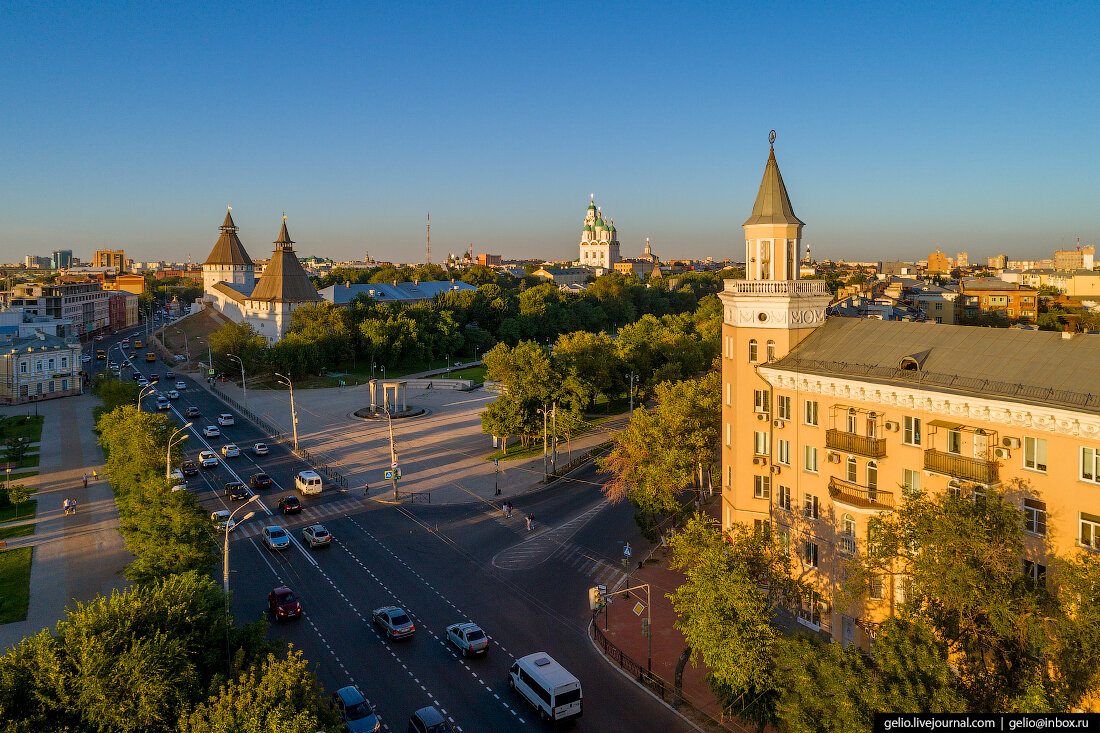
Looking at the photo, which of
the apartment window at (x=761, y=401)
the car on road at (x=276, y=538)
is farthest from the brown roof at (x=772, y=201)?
the car on road at (x=276, y=538)

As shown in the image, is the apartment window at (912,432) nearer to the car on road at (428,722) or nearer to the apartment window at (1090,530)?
the apartment window at (1090,530)

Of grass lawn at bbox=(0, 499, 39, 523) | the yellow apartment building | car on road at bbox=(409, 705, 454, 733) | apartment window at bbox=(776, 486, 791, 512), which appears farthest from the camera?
grass lawn at bbox=(0, 499, 39, 523)

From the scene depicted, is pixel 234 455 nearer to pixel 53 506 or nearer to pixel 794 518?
pixel 53 506

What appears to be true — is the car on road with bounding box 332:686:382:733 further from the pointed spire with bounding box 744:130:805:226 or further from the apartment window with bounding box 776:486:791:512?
the pointed spire with bounding box 744:130:805:226

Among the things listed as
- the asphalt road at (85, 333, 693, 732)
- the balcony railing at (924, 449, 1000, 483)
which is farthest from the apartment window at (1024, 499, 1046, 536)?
the asphalt road at (85, 333, 693, 732)

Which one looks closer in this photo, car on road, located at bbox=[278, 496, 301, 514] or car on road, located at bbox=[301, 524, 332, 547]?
car on road, located at bbox=[301, 524, 332, 547]

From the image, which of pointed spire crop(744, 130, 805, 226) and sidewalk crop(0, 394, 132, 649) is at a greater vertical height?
pointed spire crop(744, 130, 805, 226)
